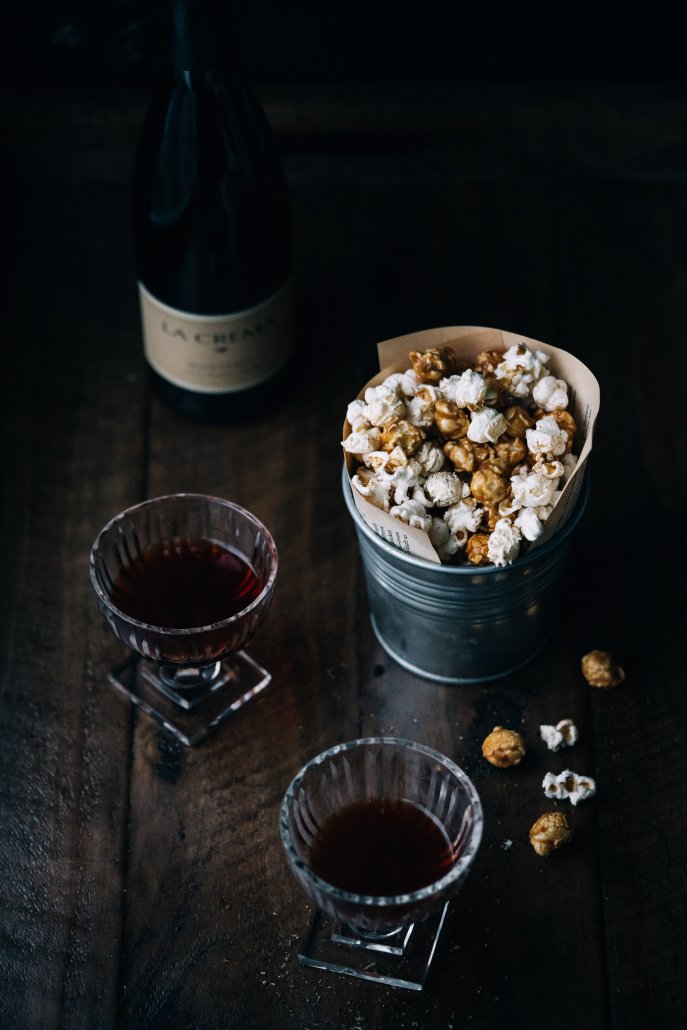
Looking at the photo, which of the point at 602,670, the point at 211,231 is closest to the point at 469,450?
the point at 602,670

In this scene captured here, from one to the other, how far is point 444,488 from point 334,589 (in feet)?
0.72

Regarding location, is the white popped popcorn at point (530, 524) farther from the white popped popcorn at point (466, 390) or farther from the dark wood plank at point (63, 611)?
the dark wood plank at point (63, 611)

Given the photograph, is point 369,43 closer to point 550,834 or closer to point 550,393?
point 550,393

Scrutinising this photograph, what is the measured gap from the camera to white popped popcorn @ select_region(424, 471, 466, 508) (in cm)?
97

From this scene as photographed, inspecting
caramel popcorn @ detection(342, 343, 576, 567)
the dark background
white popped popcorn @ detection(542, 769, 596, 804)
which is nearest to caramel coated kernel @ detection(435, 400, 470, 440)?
caramel popcorn @ detection(342, 343, 576, 567)

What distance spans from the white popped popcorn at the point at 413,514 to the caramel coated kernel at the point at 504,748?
0.19 meters

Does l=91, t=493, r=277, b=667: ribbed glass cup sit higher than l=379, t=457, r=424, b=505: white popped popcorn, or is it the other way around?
l=379, t=457, r=424, b=505: white popped popcorn

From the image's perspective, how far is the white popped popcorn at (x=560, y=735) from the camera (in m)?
1.05

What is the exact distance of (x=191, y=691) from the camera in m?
1.10

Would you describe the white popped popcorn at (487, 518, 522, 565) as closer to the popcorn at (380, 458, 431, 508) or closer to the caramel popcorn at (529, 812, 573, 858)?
the popcorn at (380, 458, 431, 508)

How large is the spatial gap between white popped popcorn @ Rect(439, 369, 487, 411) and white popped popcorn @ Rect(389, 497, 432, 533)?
88 mm

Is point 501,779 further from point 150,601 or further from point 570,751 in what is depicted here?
point 150,601

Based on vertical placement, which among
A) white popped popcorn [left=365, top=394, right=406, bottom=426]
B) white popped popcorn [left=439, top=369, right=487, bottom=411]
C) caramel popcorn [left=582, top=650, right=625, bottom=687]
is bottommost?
caramel popcorn [left=582, top=650, right=625, bottom=687]

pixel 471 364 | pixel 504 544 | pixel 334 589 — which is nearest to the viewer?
pixel 504 544
